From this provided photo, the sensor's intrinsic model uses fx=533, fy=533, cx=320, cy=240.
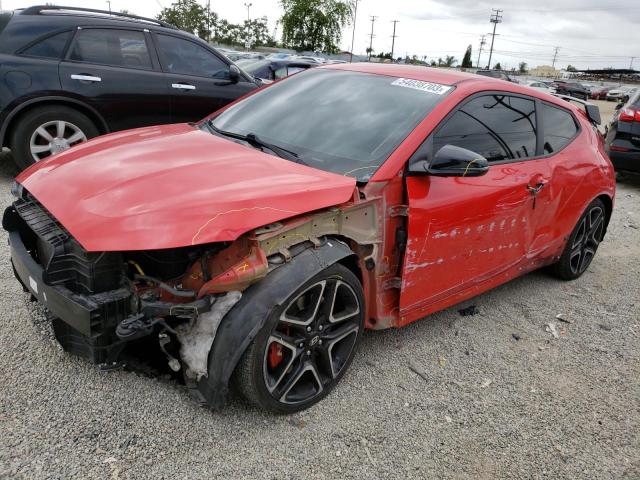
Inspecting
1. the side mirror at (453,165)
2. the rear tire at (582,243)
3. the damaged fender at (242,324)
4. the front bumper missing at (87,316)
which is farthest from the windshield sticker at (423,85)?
the front bumper missing at (87,316)

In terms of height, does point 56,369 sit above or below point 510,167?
below

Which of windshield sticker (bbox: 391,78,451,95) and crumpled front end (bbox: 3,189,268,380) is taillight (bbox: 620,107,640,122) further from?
crumpled front end (bbox: 3,189,268,380)

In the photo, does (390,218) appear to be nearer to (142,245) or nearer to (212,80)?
(142,245)

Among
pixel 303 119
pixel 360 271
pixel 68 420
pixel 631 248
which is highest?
pixel 303 119

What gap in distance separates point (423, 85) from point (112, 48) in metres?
4.36

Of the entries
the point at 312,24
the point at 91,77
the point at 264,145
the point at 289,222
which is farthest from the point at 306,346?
the point at 312,24

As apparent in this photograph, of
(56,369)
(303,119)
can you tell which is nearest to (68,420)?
(56,369)

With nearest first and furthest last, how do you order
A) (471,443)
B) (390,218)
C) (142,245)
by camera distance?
(142,245) < (471,443) < (390,218)

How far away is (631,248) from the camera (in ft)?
18.8

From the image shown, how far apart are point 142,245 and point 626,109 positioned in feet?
27.9

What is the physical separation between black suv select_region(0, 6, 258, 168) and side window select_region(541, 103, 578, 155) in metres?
4.08

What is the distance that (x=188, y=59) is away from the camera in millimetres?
6629

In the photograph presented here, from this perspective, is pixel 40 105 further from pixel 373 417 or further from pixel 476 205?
pixel 373 417

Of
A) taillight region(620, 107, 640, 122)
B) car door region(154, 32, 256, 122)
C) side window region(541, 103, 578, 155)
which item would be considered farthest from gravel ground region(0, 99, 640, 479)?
taillight region(620, 107, 640, 122)
